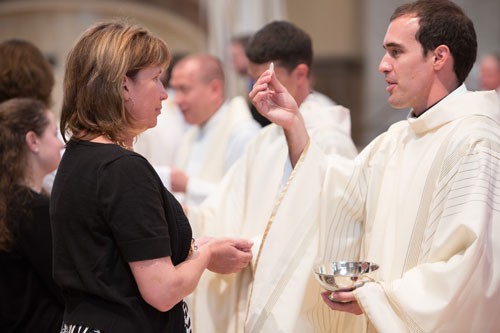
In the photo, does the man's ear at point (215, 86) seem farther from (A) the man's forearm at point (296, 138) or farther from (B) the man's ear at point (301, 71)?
(A) the man's forearm at point (296, 138)

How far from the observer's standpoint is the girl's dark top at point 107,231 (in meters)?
1.97

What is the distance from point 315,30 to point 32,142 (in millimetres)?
9490

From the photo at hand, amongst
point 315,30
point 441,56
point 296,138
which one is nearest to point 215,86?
point 296,138

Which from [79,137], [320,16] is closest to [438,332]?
[79,137]

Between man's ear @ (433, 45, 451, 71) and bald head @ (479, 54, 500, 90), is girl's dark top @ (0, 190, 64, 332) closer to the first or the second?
man's ear @ (433, 45, 451, 71)

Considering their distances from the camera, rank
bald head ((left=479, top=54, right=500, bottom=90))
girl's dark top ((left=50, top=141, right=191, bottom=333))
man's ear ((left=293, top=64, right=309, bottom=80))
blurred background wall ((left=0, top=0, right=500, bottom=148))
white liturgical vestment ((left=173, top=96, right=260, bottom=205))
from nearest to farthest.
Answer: girl's dark top ((left=50, top=141, right=191, bottom=333)) → man's ear ((left=293, top=64, right=309, bottom=80)) → white liturgical vestment ((left=173, top=96, right=260, bottom=205)) → bald head ((left=479, top=54, right=500, bottom=90)) → blurred background wall ((left=0, top=0, right=500, bottom=148))

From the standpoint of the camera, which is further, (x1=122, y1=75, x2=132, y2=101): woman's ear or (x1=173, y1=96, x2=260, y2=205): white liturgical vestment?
(x1=173, y1=96, x2=260, y2=205): white liturgical vestment

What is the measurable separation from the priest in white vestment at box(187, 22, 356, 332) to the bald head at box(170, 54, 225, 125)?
1.46 m

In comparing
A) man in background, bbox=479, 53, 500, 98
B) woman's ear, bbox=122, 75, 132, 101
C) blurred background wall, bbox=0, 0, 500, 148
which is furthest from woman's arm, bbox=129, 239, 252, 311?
blurred background wall, bbox=0, 0, 500, 148

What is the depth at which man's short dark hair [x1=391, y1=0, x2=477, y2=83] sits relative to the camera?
8.43ft

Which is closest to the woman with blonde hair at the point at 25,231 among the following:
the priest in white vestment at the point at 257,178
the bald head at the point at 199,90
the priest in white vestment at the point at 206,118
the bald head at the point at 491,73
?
the priest in white vestment at the point at 257,178

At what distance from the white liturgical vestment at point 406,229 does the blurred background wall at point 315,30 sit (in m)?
8.11

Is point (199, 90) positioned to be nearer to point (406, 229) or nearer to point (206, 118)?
point (206, 118)

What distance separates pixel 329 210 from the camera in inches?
112
